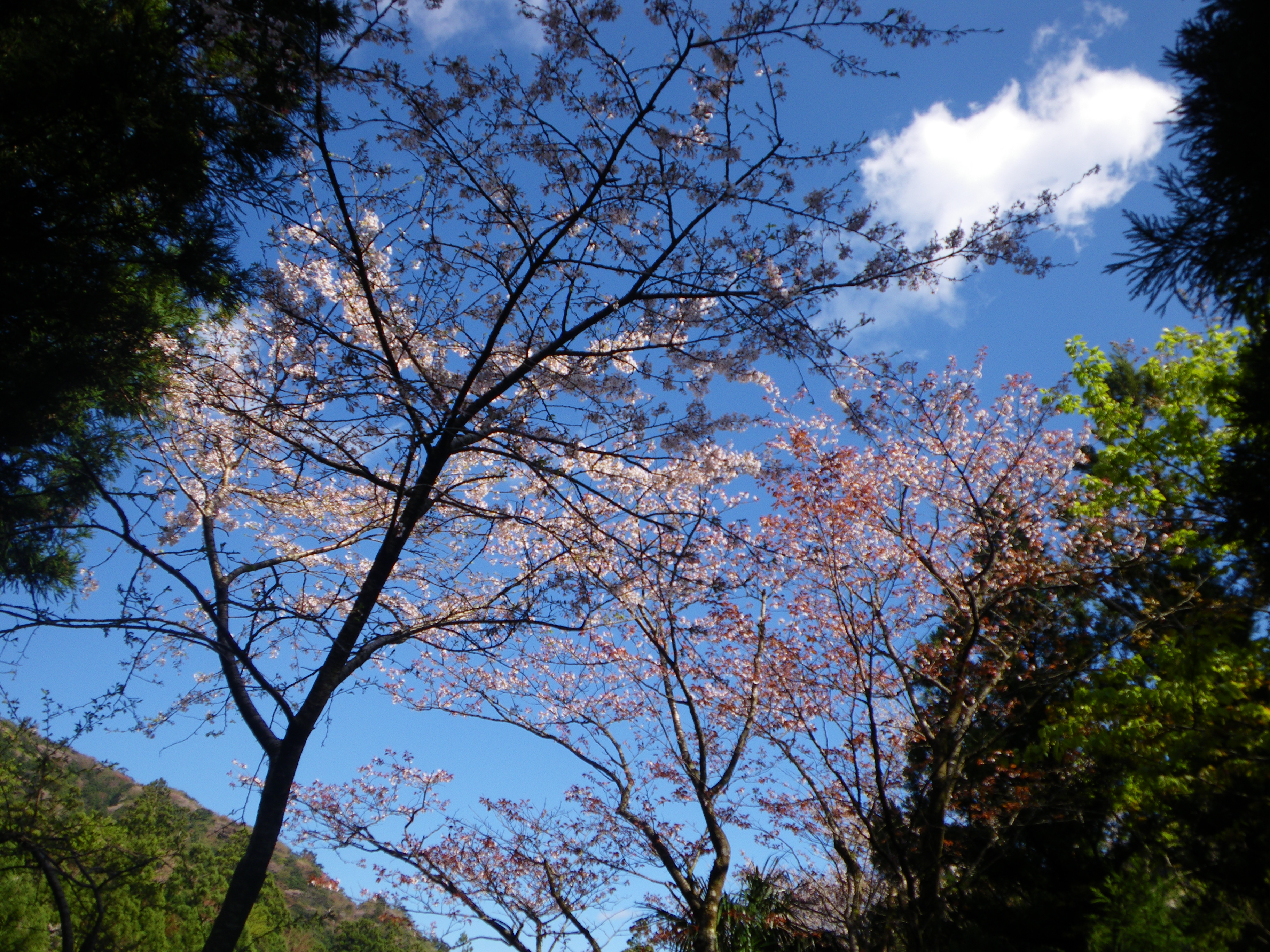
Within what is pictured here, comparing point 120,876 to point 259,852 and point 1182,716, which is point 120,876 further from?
point 1182,716

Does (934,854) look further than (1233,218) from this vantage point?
Yes

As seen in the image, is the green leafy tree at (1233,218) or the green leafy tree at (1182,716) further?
the green leafy tree at (1182,716)

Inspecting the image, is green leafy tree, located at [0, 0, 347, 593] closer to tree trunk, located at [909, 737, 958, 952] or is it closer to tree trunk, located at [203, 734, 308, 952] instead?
tree trunk, located at [203, 734, 308, 952]

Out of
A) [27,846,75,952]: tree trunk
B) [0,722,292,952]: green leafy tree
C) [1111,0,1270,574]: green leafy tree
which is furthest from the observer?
[0,722,292,952]: green leafy tree

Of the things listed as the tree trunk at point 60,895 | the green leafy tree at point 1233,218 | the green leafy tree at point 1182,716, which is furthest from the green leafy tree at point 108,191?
the green leafy tree at point 1182,716

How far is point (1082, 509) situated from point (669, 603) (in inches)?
229

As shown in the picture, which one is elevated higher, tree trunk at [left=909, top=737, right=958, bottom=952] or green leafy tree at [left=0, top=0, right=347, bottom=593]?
green leafy tree at [left=0, top=0, right=347, bottom=593]

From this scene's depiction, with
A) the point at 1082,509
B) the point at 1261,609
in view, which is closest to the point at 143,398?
the point at 1261,609

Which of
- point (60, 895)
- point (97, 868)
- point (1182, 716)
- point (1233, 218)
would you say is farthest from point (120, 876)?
point (1182, 716)

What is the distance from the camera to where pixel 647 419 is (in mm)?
4984

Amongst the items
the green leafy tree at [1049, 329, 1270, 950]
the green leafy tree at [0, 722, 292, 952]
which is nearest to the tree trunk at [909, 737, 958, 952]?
the green leafy tree at [1049, 329, 1270, 950]

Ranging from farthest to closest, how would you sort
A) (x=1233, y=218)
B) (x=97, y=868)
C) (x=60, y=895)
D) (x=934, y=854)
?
(x=934, y=854) < (x=97, y=868) < (x=60, y=895) < (x=1233, y=218)

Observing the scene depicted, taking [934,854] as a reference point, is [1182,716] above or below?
above

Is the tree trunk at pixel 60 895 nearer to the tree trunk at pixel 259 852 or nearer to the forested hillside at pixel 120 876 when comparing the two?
the forested hillside at pixel 120 876
